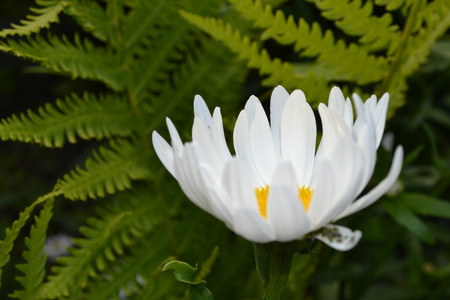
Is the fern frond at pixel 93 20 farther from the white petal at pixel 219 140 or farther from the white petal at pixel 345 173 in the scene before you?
the white petal at pixel 345 173

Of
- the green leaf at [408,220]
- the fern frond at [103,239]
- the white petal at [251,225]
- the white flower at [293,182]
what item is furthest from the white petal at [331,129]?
the green leaf at [408,220]

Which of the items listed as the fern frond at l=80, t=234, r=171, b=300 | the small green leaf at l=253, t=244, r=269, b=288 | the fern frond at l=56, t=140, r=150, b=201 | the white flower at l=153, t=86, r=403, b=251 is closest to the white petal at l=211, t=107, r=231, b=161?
the white flower at l=153, t=86, r=403, b=251

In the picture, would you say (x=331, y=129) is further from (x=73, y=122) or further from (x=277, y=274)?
(x=73, y=122)

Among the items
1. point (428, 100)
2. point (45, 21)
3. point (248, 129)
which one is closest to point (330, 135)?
point (248, 129)

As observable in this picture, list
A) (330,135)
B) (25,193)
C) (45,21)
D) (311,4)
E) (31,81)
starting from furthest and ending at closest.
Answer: (31,81) < (25,193) < (311,4) < (45,21) < (330,135)

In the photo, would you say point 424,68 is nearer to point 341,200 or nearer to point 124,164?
point 124,164

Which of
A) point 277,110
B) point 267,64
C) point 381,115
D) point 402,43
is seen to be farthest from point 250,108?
point 402,43
